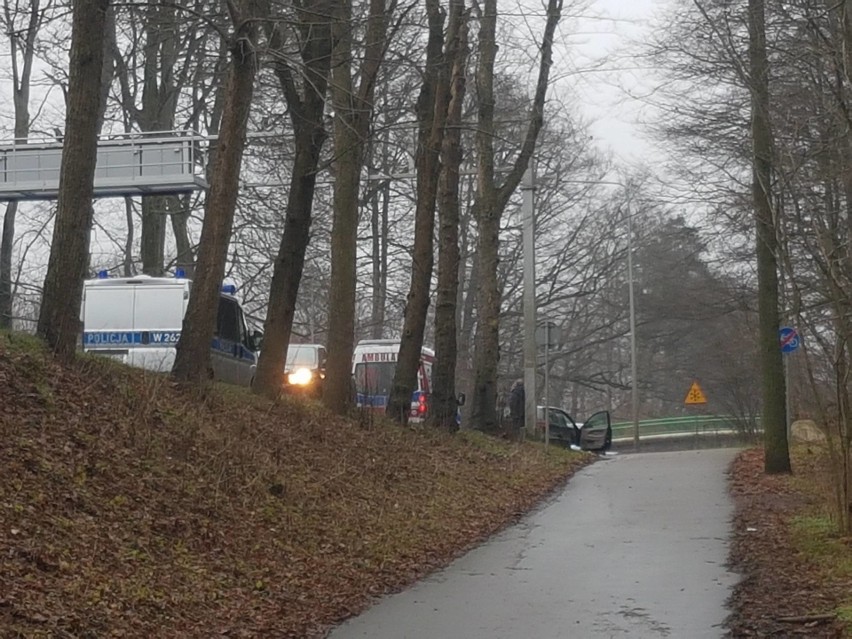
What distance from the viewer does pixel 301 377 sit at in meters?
25.9

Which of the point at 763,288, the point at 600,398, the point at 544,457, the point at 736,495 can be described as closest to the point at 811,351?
the point at 736,495

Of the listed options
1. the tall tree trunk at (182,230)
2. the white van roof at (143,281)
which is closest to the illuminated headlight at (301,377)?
the white van roof at (143,281)

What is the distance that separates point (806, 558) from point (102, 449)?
616 cm

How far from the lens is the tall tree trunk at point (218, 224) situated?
1502 centimetres

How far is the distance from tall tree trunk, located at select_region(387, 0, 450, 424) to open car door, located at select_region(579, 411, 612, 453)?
14.4 meters

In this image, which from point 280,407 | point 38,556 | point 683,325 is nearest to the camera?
point 38,556

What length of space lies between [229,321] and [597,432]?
53.8 feet

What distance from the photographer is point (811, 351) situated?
13.0 meters

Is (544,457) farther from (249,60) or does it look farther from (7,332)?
(7,332)

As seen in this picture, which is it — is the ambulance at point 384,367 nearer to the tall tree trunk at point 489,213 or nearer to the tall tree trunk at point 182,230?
the tall tree trunk at point 489,213

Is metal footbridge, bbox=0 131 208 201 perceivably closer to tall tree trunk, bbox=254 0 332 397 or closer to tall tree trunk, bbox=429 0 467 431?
tall tree trunk, bbox=429 0 467 431

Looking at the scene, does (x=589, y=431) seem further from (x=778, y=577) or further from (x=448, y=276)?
(x=778, y=577)

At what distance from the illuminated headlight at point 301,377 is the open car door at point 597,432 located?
1099cm

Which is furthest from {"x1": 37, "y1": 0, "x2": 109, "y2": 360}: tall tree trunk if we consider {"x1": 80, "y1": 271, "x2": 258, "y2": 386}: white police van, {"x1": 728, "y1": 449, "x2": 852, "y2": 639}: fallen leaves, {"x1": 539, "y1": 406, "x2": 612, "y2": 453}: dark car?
{"x1": 539, "y1": 406, "x2": 612, "y2": 453}: dark car
